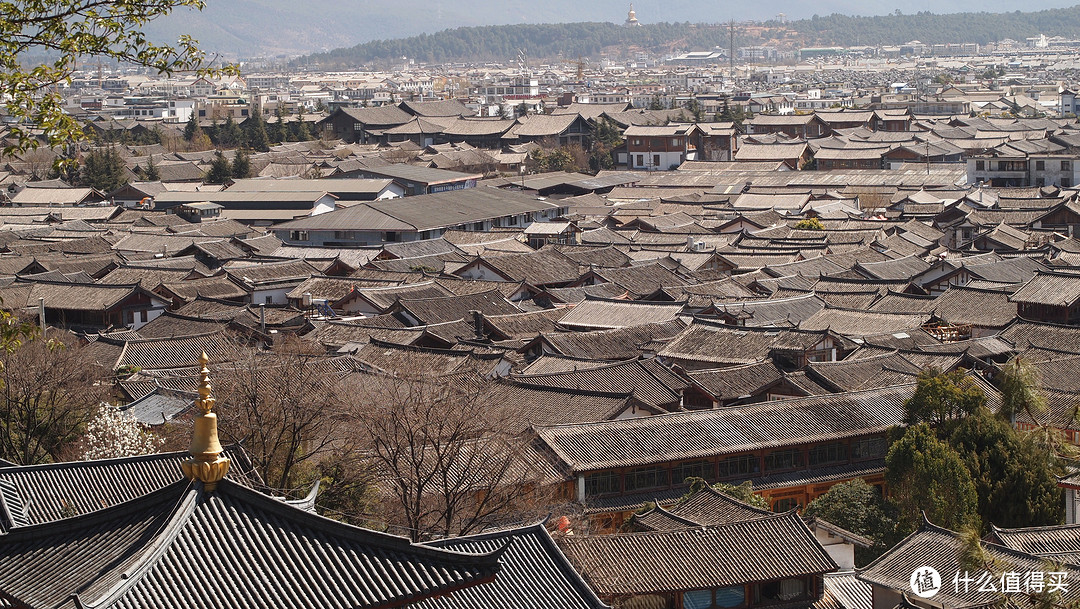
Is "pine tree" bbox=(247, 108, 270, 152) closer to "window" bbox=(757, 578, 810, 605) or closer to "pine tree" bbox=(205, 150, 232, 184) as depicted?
"pine tree" bbox=(205, 150, 232, 184)

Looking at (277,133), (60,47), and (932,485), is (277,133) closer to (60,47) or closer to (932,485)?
(932,485)

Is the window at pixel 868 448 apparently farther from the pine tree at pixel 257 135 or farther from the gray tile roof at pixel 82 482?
the pine tree at pixel 257 135

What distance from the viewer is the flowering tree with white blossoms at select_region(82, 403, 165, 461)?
1919 cm

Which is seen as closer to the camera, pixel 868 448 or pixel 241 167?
pixel 868 448

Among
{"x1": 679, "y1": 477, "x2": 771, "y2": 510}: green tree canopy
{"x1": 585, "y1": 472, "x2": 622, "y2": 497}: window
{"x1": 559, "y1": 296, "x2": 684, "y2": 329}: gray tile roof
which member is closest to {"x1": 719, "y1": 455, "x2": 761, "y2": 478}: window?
{"x1": 679, "y1": 477, "x2": 771, "y2": 510}: green tree canopy

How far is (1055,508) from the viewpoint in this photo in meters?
20.0

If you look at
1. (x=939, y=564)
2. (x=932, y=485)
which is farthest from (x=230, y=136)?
(x=939, y=564)

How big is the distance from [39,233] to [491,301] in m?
26.4

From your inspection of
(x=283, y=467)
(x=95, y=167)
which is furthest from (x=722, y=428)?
(x=95, y=167)

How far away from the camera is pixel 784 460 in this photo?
22.9 metres

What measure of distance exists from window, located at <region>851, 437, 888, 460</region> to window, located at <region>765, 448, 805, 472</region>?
1156 mm

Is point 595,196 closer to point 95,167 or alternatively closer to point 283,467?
point 95,167

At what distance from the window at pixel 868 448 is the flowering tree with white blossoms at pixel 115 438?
11.7 metres

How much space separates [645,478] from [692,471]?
0.87 m
